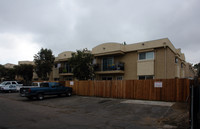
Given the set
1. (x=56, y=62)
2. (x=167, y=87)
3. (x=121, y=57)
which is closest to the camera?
(x=167, y=87)

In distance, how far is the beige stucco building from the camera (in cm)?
1895

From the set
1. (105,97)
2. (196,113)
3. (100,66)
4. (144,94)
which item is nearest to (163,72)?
(144,94)

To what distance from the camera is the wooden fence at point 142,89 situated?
12836 mm

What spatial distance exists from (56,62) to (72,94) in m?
12.9

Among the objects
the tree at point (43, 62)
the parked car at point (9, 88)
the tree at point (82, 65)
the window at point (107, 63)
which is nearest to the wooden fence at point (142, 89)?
the tree at point (82, 65)

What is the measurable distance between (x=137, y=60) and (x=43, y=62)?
1731cm

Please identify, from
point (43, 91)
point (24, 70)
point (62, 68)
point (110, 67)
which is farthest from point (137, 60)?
point (24, 70)

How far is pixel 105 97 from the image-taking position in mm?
17594

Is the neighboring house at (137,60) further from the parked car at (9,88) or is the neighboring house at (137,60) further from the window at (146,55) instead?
the parked car at (9,88)

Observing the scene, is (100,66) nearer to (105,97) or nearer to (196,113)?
(105,97)

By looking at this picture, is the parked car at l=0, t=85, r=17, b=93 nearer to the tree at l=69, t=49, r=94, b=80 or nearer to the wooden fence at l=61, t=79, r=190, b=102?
the tree at l=69, t=49, r=94, b=80

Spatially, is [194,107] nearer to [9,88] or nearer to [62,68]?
[62,68]

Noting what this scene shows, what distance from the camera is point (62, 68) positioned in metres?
30.4

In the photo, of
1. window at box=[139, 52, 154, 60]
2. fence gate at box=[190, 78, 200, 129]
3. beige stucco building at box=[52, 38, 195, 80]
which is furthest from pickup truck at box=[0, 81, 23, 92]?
fence gate at box=[190, 78, 200, 129]
